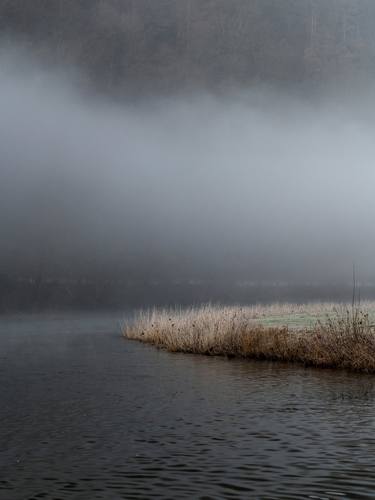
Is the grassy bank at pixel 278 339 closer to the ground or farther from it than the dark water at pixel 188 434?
farther from it

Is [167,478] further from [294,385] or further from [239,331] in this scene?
[239,331]

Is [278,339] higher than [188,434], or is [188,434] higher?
[278,339]

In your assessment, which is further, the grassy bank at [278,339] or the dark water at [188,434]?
the grassy bank at [278,339]

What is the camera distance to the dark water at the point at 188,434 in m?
9.10

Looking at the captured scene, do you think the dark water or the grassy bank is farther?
the grassy bank

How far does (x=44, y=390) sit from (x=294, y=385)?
7325 millimetres

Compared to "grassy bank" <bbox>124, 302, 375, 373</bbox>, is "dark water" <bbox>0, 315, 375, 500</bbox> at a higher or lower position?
lower

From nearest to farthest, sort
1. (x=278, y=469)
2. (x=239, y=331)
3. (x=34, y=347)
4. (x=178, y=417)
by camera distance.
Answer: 1. (x=278, y=469)
2. (x=178, y=417)
3. (x=239, y=331)
4. (x=34, y=347)

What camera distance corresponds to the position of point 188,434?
41.2 ft

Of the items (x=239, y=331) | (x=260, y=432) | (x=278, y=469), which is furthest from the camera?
(x=239, y=331)

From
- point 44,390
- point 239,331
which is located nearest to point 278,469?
point 44,390

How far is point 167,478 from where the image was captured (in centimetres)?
949

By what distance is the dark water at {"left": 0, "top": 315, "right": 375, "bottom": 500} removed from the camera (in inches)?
358

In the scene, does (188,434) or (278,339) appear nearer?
(188,434)
